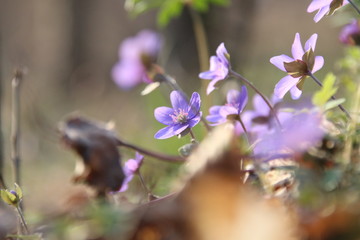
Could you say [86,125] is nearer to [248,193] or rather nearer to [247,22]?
[248,193]

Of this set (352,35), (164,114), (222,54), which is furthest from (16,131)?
(352,35)

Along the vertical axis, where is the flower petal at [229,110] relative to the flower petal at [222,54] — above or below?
below

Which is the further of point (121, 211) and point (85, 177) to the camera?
point (85, 177)

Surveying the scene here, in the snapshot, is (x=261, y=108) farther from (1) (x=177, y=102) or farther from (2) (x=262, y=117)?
(1) (x=177, y=102)

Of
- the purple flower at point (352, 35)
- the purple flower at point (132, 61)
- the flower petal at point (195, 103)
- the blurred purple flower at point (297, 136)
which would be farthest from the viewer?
the purple flower at point (132, 61)

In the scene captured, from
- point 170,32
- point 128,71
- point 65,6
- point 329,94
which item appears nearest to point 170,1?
point 128,71

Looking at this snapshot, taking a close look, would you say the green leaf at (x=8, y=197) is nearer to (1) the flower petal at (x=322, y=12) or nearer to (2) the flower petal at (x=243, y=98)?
(2) the flower petal at (x=243, y=98)

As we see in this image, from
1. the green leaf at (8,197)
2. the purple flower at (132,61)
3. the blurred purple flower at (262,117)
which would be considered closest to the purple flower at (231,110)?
the blurred purple flower at (262,117)
